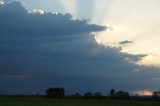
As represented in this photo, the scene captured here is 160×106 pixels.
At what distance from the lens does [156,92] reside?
189 meters
